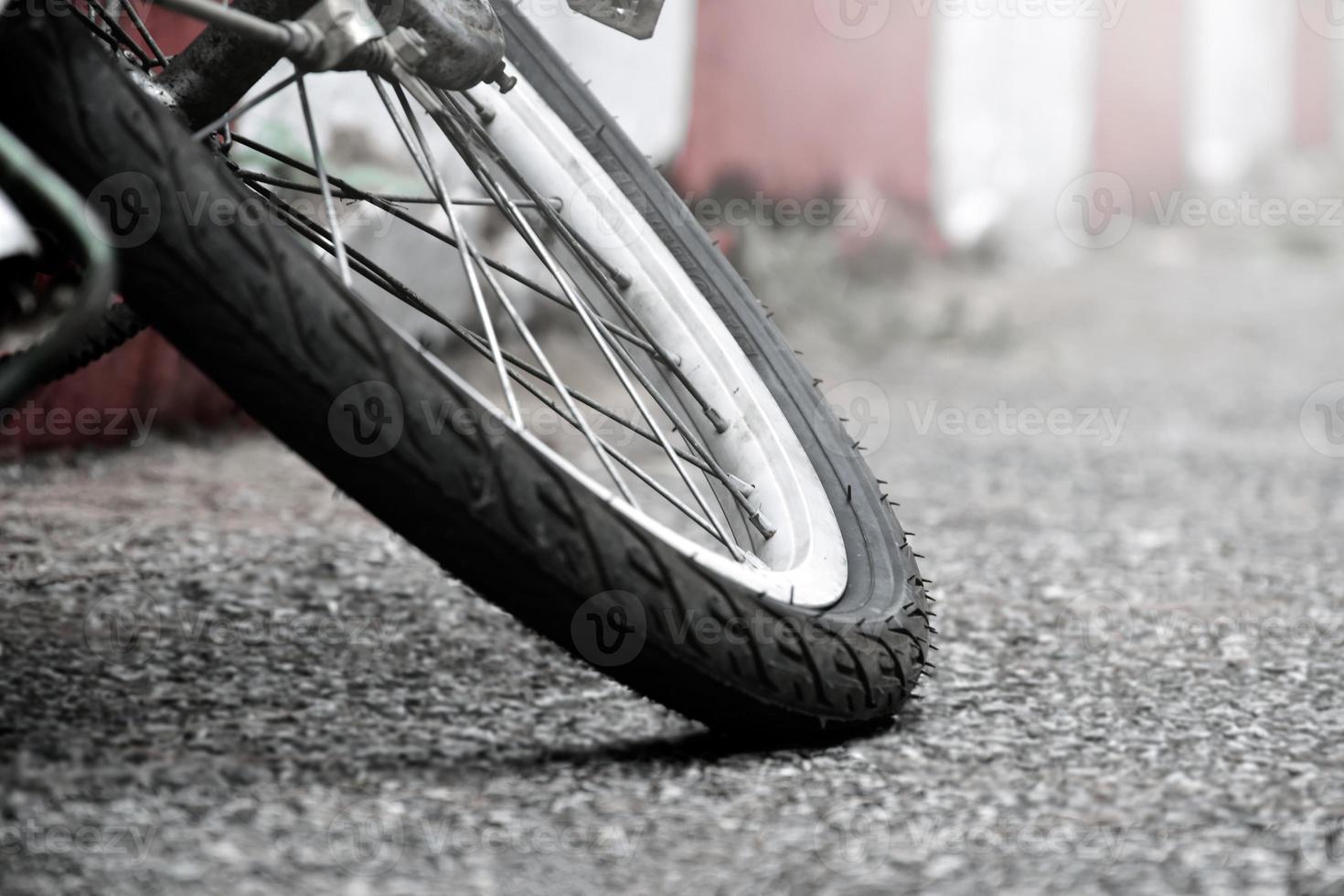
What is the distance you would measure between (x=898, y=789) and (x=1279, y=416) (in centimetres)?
327

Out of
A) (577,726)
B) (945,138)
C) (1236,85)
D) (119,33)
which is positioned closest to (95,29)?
(119,33)

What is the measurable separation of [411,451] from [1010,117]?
8.33m

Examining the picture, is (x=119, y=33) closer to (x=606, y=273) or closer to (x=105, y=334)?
(x=105, y=334)

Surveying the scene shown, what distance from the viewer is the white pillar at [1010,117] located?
7695 millimetres

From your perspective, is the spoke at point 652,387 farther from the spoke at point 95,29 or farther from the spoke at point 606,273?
the spoke at point 95,29

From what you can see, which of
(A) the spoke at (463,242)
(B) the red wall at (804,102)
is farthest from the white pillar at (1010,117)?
(A) the spoke at (463,242)

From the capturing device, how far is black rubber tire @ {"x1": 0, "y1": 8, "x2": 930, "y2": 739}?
915mm

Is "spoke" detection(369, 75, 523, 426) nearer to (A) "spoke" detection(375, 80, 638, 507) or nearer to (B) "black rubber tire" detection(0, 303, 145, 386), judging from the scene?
(A) "spoke" detection(375, 80, 638, 507)

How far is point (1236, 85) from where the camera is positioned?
11.9m

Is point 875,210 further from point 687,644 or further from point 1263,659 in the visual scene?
point 687,644

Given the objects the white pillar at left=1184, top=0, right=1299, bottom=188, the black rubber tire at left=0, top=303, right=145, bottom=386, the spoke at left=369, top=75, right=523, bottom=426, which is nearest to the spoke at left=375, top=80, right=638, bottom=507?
the spoke at left=369, top=75, right=523, bottom=426

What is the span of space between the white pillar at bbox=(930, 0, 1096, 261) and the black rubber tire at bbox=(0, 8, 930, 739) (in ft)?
22.0

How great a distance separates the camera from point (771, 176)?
5.65 meters

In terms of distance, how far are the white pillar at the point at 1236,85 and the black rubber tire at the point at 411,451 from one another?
36.7ft
